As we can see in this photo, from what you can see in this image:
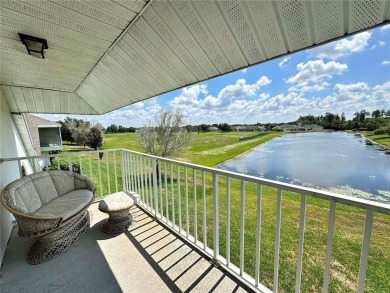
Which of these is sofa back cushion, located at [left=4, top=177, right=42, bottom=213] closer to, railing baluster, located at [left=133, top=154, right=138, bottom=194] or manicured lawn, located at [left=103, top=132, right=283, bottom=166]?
railing baluster, located at [left=133, top=154, right=138, bottom=194]

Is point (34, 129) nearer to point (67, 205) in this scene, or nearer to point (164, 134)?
point (164, 134)

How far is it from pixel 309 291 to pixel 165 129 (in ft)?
47.9

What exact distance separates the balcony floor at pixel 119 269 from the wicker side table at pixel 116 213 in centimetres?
11

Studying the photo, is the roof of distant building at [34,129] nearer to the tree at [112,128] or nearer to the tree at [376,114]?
the tree at [376,114]

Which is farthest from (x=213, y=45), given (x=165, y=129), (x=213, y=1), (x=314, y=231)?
(x=165, y=129)

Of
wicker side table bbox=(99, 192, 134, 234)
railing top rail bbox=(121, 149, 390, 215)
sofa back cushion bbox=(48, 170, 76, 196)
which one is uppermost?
railing top rail bbox=(121, 149, 390, 215)

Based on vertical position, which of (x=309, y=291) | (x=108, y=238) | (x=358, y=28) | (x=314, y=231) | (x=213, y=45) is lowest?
(x=314, y=231)

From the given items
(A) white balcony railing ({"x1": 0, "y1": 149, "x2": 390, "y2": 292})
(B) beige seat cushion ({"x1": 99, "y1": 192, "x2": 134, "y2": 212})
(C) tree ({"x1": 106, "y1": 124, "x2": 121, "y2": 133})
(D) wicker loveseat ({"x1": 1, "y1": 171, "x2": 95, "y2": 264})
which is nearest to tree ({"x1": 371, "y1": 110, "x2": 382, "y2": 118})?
(A) white balcony railing ({"x1": 0, "y1": 149, "x2": 390, "y2": 292})

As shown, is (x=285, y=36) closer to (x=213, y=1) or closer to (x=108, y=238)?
(x=213, y=1)

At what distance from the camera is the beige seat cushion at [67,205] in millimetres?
2129

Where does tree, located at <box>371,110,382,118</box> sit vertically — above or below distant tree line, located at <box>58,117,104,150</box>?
above

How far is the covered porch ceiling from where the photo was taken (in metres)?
1.45

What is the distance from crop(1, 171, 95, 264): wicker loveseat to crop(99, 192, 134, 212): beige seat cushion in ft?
0.66

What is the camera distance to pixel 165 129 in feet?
51.7
